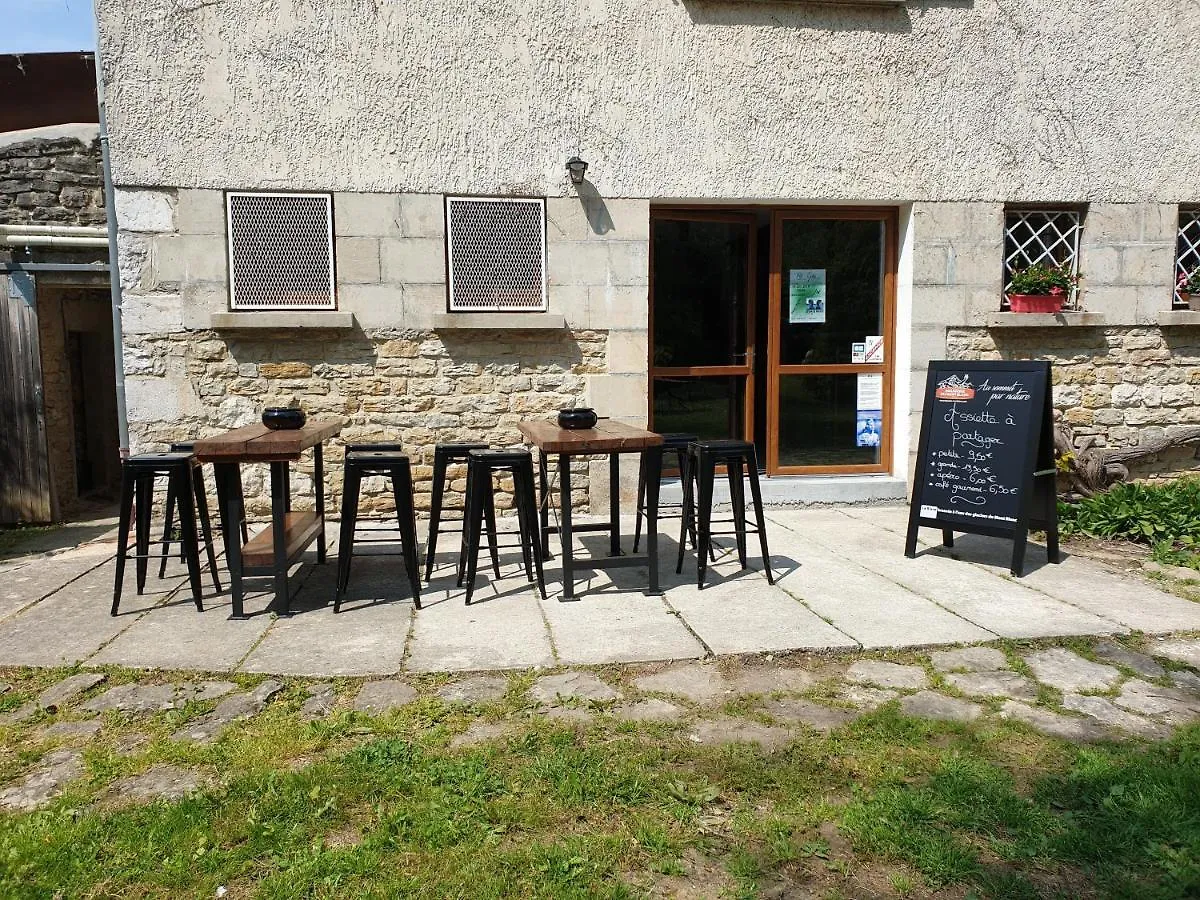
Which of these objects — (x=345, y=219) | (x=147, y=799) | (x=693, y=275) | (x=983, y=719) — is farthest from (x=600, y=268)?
(x=147, y=799)

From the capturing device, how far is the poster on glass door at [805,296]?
25.0 feet

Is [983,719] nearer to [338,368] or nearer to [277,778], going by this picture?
[277,778]

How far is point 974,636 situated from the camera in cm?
432

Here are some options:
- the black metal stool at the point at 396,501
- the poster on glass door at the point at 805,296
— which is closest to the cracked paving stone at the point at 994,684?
the black metal stool at the point at 396,501

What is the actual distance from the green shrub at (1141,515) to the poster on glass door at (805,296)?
2.52m

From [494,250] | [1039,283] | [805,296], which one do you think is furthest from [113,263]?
[1039,283]

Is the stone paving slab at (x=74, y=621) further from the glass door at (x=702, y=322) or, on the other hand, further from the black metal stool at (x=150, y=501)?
the glass door at (x=702, y=322)

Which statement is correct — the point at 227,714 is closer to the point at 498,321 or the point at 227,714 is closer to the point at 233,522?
the point at 233,522

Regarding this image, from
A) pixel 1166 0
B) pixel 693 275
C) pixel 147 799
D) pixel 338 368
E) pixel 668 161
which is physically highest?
pixel 1166 0

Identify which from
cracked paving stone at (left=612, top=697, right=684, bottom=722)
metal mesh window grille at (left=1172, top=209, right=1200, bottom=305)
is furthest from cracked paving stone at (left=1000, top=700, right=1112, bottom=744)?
metal mesh window grille at (left=1172, top=209, right=1200, bottom=305)

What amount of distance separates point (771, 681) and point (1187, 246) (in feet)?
22.1

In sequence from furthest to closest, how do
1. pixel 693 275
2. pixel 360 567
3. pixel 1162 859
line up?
pixel 693 275 < pixel 360 567 < pixel 1162 859

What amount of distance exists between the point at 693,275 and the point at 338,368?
3046 mm

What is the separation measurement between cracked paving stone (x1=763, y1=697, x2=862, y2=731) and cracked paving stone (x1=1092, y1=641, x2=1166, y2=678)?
144 cm
